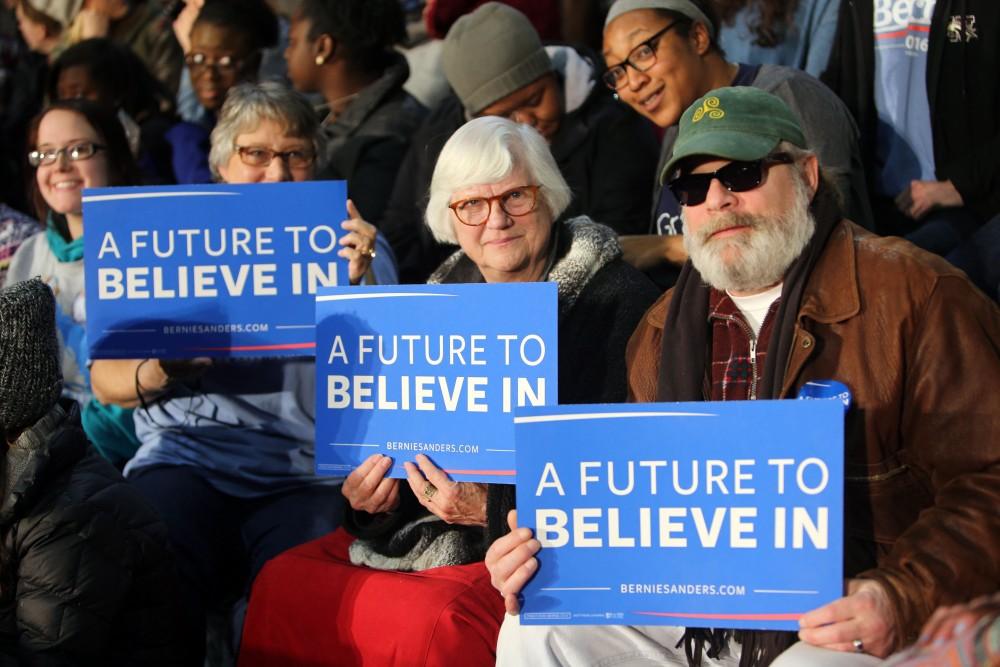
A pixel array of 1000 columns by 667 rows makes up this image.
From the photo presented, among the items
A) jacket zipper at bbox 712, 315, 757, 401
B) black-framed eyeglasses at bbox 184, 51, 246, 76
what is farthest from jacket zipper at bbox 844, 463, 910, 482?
black-framed eyeglasses at bbox 184, 51, 246, 76

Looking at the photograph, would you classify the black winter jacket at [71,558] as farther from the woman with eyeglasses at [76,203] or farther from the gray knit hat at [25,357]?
the woman with eyeglasses at [76,203]

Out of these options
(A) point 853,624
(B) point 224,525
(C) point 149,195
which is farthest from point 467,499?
(C) point 149,195

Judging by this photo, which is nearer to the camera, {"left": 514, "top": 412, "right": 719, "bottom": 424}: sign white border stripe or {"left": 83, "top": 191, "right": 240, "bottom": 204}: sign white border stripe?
{"left": 514, "top": 412, "right": 719, "bottom": 424}: sign white border stripe

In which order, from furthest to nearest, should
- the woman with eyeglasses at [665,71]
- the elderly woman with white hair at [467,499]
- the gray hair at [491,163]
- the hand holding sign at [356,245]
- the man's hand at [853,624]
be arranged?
the woman with eyeglasses at [665,71] → the hand holding sign at [356,245] → the gray hair at [491,163] → the elderly woman with white hair at [467,499] → the man's hand at [853,624]

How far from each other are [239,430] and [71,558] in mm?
1386

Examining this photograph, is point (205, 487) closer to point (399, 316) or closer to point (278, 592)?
point (278, 592)

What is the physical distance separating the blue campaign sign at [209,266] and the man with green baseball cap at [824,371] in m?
1.17

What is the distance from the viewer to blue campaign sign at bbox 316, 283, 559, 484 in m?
3.59

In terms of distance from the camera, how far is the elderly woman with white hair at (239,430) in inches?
186

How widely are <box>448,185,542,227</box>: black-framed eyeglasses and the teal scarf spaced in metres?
1.97

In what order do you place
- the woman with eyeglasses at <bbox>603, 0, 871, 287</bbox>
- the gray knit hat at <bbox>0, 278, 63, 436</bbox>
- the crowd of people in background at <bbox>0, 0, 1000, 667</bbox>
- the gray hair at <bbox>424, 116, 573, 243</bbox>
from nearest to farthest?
the crowd of people in background at <bbox>0, 0, 1000, 667</bbox>
the gray knit hat at <bbox>0, 278, 63, 436</bbox>
the gray hair at <bbox>424, 116, 573, 243</bbox>
the woman with eyeglasses at <bbox>603, 0, 871, 287</bbox>

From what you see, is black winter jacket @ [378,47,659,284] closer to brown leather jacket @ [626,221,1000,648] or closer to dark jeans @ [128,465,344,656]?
dark jeans @ [128,465,344,656]

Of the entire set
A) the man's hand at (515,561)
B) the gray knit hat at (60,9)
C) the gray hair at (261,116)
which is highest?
the gray knit hat at (60,9)

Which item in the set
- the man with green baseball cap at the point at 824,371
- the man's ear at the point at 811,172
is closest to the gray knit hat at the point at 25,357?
the man with green baseball cap at the point at 824,371
